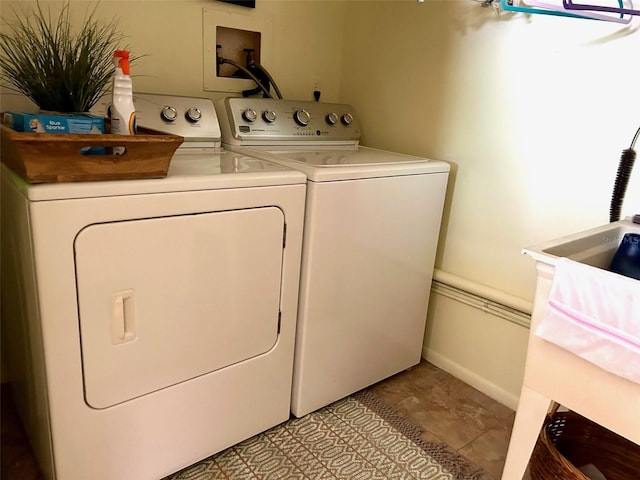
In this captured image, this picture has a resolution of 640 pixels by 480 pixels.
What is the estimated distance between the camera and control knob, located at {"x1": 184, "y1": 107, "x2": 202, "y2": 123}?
169cm

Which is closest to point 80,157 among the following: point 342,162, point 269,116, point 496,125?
point 342,162

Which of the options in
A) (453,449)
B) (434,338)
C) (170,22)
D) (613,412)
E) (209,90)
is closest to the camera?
(613,412)

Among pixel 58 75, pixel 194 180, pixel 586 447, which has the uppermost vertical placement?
pixel 58 75

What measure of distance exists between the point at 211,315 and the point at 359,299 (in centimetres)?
57

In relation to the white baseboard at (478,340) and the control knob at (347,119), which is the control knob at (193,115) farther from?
the white baseboard at (478,340)

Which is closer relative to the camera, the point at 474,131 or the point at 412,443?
the point at 412,443

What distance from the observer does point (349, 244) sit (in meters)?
1.59

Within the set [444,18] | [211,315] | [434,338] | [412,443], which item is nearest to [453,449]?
[412,443]

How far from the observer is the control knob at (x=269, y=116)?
1.86 meters

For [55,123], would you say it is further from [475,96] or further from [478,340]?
[478,340]

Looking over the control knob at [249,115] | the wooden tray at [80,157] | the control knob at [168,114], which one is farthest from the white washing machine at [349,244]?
the wooden tray at [80,157]

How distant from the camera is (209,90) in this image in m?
1.96

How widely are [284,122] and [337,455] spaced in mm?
1228

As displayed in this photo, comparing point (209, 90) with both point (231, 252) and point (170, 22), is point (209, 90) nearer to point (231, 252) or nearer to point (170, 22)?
point (170, 22)
